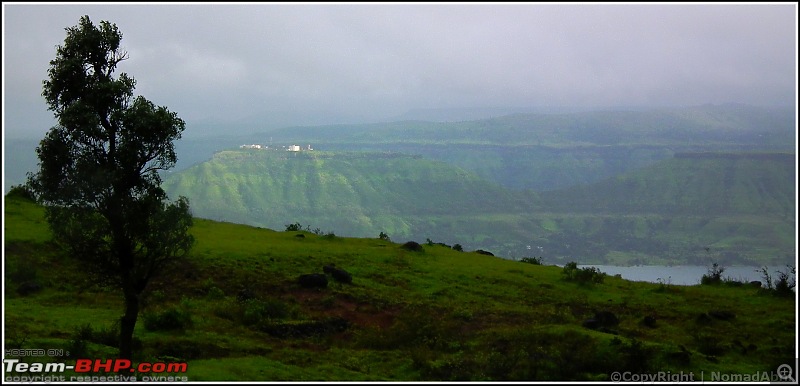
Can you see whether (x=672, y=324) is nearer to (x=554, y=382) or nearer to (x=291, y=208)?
(x=554, y=382)

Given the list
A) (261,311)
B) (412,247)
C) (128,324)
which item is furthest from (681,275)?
(128,324)

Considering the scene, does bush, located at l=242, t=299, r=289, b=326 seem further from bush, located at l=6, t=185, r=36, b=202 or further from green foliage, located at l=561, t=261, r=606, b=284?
bush, located at l=6, t=185, r=36, b=202

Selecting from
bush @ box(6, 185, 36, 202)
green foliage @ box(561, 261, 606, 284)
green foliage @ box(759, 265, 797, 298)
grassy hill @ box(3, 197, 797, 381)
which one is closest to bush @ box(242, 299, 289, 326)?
grassy hill @ box(3, 197, 797, 381)

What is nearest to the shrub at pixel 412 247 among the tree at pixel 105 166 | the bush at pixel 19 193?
the bush at pixel 19 193

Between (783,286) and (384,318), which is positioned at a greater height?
(783,286)

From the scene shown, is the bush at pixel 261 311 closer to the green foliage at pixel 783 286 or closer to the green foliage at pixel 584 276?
the green foliage at pixel 584 276

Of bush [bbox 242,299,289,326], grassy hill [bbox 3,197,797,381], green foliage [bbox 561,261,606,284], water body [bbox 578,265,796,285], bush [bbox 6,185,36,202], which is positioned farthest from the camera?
bush [bbox 6,185,36,202]

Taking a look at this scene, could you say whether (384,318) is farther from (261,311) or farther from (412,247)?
(412,247)

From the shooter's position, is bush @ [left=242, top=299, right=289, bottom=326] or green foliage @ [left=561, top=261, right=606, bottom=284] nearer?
bush @ [left=242, top=299, right=289, bottom=326]
